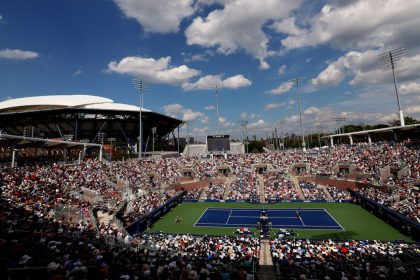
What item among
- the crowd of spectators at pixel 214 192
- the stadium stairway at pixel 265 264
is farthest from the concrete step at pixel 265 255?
the crowd of spectators at pixel 214 192

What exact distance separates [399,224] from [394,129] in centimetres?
2750

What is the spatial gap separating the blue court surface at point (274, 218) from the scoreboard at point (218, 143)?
19.1 m

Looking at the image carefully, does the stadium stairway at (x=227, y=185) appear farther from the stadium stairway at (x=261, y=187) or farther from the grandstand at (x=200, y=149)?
the grandstand at (x=200, y=149)

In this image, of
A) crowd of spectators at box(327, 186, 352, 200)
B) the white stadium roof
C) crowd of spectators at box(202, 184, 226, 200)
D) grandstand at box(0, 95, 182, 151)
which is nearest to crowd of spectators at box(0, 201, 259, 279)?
crowd of spectators at box(202, 184, 226, 200)

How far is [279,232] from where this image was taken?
23.5 metres

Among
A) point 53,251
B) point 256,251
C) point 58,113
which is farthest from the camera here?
point 58,113

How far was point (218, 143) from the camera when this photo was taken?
5162 centimetres

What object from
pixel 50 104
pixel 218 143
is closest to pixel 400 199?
pixel 218 143

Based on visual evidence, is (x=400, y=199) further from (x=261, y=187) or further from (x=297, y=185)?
(x=261, y=187)

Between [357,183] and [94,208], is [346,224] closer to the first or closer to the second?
[357,183]

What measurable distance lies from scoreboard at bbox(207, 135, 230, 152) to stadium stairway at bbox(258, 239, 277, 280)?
30.6 m

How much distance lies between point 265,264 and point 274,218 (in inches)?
504

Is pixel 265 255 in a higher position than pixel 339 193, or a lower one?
lower

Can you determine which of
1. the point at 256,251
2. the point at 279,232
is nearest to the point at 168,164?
the point at 279,232
